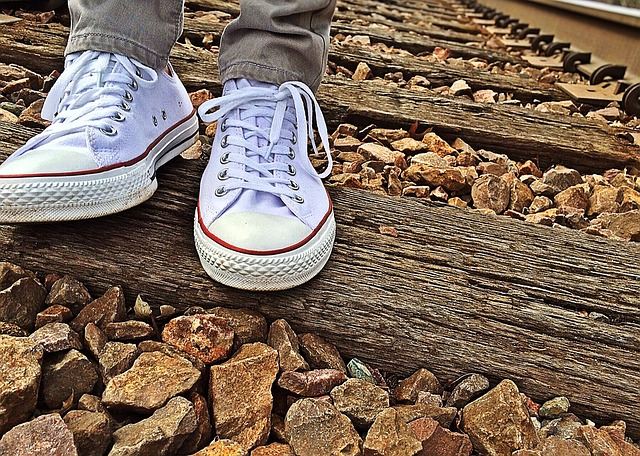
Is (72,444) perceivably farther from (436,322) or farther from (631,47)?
(631,47)

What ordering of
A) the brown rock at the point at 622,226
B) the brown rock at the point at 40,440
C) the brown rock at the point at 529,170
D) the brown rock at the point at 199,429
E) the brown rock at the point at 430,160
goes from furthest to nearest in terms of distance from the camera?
the brown rock at the point at 529,170 → the brown rock at the point at 430,160 → the brown rock at the point at 622,226 → the brown rock at the point at 199,429 → the brown rock at the point at 40,440

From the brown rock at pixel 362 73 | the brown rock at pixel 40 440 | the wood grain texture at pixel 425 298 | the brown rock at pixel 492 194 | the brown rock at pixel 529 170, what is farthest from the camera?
the brown rock at pixel 362 73

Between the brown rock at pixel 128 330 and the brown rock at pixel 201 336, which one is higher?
the brown rock at pixel 201 336

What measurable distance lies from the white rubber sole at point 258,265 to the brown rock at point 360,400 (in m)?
0.20

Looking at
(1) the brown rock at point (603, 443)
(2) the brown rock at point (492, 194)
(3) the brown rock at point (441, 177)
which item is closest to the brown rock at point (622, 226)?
(2) the brown rock at point (492, 194)

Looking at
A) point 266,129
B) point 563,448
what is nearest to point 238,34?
point 266,129

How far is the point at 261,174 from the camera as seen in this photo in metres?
1.26

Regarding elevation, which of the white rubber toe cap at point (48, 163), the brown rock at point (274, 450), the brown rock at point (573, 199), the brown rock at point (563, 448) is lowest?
the brown rock at point (274, 450)

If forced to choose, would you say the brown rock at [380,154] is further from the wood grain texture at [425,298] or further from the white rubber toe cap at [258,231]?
the white rubber toe cap at [258,231]

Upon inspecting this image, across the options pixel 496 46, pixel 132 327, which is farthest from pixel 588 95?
pixel 132 327

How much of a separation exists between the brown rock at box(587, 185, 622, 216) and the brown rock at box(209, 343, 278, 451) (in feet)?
3.43

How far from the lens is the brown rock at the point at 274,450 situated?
3.19ft

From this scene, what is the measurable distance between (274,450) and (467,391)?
1.15ft

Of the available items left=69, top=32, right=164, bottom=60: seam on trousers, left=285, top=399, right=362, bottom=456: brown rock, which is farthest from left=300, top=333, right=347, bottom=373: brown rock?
left=69, top=32, right=164, bottom=60: seam on trousers
